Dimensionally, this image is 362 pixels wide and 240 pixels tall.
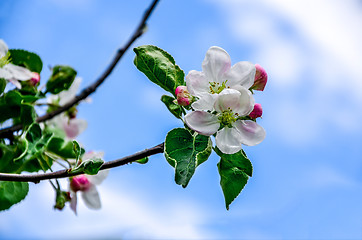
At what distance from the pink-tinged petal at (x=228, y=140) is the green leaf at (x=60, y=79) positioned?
2.26 ft

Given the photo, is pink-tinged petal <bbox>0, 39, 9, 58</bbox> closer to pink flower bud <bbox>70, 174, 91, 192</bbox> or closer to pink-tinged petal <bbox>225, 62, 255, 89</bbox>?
pink flower bud <bbox>70, 174, 91, 192</bbox>

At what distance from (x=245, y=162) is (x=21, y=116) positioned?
656 millimetres

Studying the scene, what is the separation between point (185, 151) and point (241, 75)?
17 centimetres

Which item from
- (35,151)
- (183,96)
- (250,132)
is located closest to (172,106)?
(183,96)

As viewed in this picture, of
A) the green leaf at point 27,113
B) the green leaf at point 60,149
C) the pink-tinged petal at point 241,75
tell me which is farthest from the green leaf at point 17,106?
the pink-tinged petal at point 241,75

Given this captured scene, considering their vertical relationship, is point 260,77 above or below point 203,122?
above

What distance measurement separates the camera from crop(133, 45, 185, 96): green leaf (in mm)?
900

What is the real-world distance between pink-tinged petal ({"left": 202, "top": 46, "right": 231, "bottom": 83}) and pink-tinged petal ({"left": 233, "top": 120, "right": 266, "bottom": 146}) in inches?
4.0

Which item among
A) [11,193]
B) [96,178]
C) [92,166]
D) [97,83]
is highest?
[97,83]

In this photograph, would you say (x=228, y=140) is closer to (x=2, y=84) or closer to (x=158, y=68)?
(x=158, y=68)

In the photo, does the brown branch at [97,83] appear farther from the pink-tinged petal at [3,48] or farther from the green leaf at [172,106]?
the green leaf at [172,106]

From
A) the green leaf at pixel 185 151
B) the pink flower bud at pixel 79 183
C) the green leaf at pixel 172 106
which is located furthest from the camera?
the pink flower bud at pixel 79 183

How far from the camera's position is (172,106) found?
894 millimetres

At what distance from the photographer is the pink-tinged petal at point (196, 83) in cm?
84
